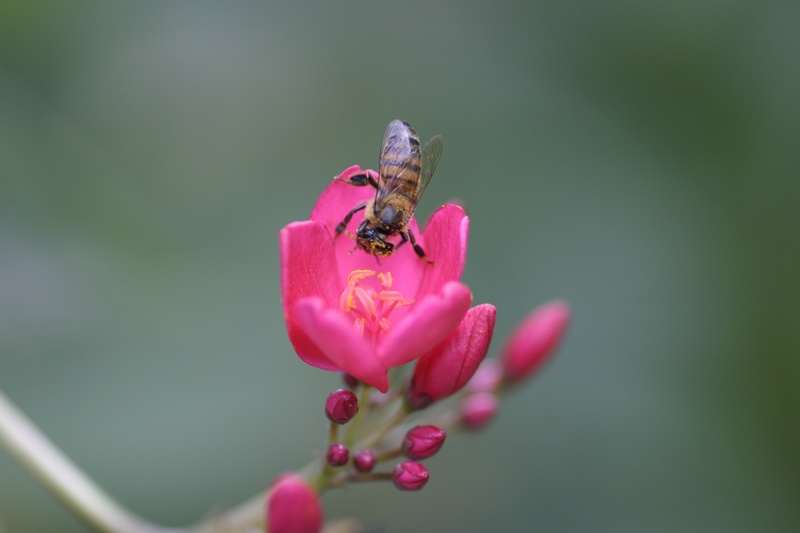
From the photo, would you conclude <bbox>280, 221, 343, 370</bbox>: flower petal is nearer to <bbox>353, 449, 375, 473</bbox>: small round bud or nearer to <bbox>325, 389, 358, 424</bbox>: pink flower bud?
<bbox>325, 389, 358, 424</bbox>: pink flower bud

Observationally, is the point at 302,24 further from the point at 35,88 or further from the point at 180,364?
the point at 180,364

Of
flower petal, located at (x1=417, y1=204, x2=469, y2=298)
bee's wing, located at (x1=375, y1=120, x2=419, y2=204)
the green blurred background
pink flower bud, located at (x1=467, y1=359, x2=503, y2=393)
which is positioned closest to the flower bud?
flower petal, located at (x1=417, y1=204, x2=469, y2=298)

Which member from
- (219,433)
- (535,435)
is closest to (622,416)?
(535,435)

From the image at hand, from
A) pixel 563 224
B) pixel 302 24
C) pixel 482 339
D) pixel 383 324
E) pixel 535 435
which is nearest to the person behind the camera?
pixel 482 339

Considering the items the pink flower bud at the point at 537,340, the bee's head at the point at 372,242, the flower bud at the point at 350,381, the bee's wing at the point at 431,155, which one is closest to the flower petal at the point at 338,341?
the flower bud at the point at 350,381

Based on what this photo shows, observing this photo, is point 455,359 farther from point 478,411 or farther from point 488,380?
point 488,380

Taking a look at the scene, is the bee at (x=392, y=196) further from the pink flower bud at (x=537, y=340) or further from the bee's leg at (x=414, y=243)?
the pink flower bud at (x=537, y=340)
